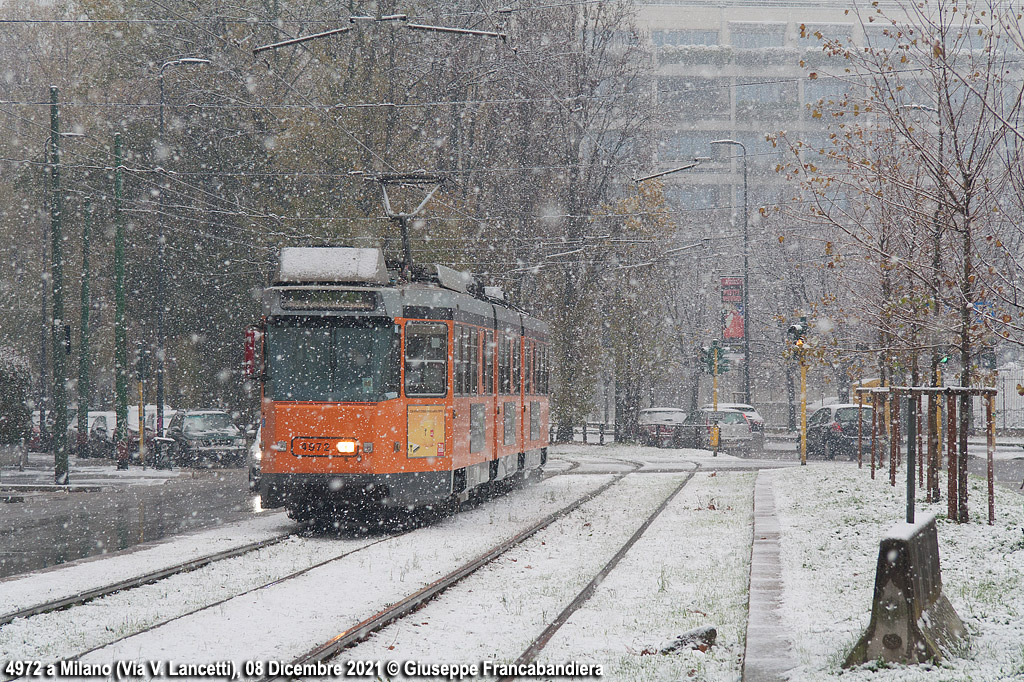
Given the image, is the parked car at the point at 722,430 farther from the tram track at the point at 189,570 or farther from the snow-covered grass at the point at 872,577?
the tram track at the point at 189,570

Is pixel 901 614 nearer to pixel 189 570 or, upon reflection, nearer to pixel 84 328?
pixel 189 570

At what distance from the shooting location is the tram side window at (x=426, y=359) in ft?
49.1

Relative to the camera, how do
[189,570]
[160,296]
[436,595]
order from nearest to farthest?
[436,595]
[189,570]
[160,296]

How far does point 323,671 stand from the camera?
712 centimetres

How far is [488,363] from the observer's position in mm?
17578

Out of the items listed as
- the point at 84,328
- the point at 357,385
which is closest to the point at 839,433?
the point at 84,328

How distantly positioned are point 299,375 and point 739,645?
7906mm

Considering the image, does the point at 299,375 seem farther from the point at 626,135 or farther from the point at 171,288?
the point at 626,135

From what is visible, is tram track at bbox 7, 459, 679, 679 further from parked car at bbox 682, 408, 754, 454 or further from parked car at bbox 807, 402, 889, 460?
parked car at bbox 682, 408, 754, 454

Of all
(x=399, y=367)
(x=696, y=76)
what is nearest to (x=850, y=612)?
(x=399, y=367)

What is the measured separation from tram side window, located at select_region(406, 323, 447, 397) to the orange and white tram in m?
0.01

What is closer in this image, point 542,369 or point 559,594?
point 559,594

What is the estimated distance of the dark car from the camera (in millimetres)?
32438

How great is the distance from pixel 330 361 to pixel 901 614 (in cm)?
888
